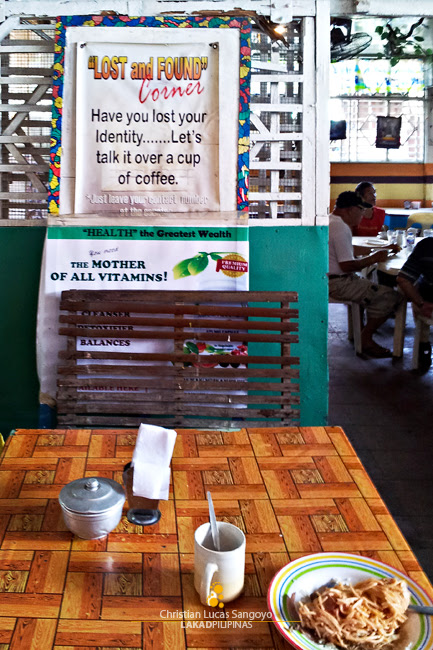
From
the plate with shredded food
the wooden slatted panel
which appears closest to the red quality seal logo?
the wooden slatted panel

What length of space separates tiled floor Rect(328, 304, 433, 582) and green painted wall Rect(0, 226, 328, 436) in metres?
0.64

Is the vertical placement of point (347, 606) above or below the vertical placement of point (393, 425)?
above

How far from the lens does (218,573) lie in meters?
1.48

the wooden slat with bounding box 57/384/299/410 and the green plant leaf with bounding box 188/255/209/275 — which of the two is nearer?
A: the wooden slat with bounding box 57/384/299/410

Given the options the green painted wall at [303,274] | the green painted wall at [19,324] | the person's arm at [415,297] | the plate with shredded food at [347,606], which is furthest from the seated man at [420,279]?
the plate with shredded food at [347,606]

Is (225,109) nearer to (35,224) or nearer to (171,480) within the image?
(35,224)

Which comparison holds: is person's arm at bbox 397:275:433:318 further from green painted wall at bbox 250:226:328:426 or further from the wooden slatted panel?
the wooden slatted panel

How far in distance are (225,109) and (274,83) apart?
300 mm

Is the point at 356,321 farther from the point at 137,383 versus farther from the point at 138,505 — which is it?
the point at 138,505

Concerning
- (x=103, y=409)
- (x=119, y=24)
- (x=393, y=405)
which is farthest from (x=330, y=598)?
(x=393, y=405)

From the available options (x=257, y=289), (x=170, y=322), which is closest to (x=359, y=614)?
(x=170, y=322)

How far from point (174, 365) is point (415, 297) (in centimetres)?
291

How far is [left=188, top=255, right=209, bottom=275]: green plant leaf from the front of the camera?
342 centimetres

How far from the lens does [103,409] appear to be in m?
3.20
